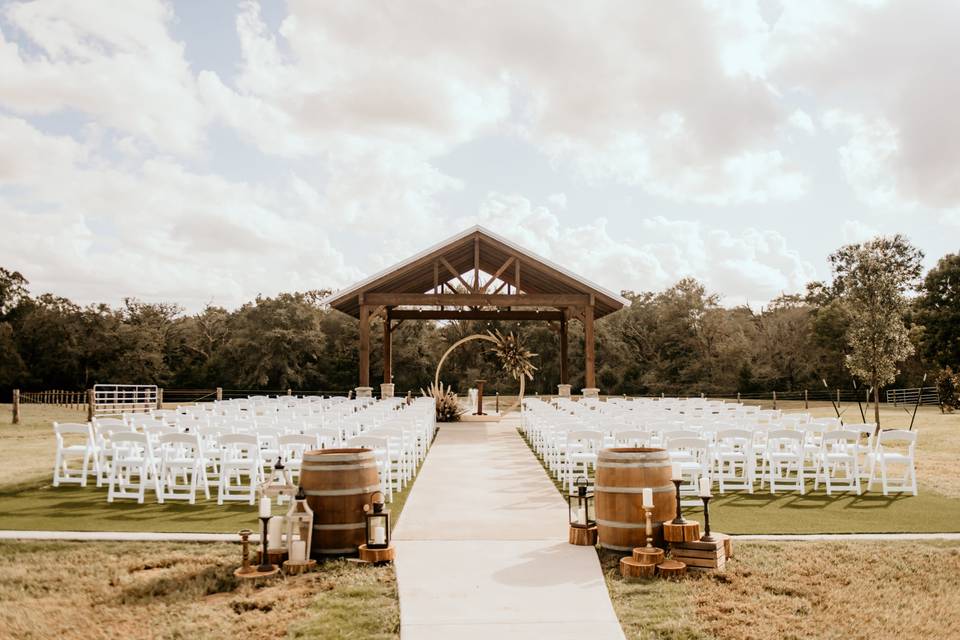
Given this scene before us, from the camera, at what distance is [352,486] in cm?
562

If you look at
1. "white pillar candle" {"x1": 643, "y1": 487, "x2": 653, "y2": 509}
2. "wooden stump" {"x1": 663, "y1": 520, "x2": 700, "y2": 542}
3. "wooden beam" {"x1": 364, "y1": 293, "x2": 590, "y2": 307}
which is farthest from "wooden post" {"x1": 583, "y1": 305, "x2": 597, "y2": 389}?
"white pillar candle" {"x1": 643, "y1": 487, "x2": 653, "y2": 509}

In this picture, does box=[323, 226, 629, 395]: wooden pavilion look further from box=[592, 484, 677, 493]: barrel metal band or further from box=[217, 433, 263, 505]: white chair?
box=[592, 484, 677, 493]: barrel metal band

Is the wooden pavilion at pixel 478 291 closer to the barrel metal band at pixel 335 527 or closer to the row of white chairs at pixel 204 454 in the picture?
the row of white chairs at pixel 204 454

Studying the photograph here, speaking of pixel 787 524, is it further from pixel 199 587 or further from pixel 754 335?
pixel 754 335

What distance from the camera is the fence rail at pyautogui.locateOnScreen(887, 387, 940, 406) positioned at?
112 ft

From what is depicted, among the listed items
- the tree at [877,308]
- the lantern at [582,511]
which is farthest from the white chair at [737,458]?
the tree at [877,308]

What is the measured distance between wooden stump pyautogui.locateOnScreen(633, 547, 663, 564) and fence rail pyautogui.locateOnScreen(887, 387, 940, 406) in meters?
33.7

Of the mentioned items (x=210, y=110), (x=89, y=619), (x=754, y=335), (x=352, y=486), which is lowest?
(x=89, y=619)

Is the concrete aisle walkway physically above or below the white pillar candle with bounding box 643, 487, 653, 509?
below

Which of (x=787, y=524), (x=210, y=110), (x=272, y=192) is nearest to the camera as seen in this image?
(x=787, y=524)

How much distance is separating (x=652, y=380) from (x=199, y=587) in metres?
39.3

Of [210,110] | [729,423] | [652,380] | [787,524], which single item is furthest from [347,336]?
[787,524]

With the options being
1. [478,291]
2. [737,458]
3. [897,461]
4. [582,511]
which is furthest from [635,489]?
[478,291]

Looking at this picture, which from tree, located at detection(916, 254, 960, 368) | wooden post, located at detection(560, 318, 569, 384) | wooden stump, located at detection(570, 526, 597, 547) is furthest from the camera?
tree, located at detection(916, 254, 960, 368)
